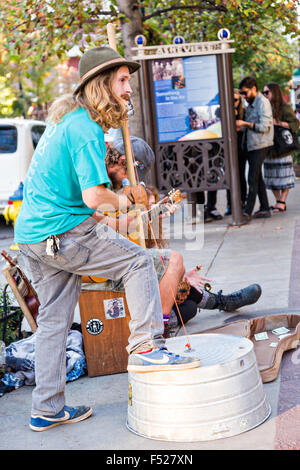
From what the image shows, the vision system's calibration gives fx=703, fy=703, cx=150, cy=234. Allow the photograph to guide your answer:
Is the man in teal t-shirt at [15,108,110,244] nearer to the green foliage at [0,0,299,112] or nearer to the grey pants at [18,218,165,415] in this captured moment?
the grey pants at [18,218,165,415]

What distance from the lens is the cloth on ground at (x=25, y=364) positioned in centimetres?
420

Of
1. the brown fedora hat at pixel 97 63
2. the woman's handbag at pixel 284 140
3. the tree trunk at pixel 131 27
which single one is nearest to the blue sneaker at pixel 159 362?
the brown fedora hat at pixel 97 63

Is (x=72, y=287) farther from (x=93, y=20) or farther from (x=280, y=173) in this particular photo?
(x=93, y=20)

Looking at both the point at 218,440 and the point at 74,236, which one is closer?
the point at 218,440

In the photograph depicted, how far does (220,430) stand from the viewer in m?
3.16

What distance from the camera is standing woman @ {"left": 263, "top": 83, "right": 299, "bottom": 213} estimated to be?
32.0 feet

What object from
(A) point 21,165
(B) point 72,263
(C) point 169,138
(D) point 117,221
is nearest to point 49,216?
(B) point 72,263

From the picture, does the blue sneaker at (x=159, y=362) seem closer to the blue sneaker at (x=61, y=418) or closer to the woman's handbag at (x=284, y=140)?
the blue sneaker at (x=61, y=418)

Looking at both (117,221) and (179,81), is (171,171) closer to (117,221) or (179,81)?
(179,81)

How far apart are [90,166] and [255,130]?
650 centimetres

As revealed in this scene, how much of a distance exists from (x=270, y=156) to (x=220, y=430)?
727 cm

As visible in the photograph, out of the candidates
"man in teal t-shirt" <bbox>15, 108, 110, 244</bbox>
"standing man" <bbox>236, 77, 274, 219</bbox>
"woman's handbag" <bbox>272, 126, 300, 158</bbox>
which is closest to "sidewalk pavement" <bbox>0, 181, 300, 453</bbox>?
"man in teal t-shirt" <bbox>15, 108, 110, 244</bbox>

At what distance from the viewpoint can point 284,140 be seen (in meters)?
9.73

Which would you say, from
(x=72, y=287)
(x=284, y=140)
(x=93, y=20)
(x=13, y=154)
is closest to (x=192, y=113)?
(x=284, y=140)
